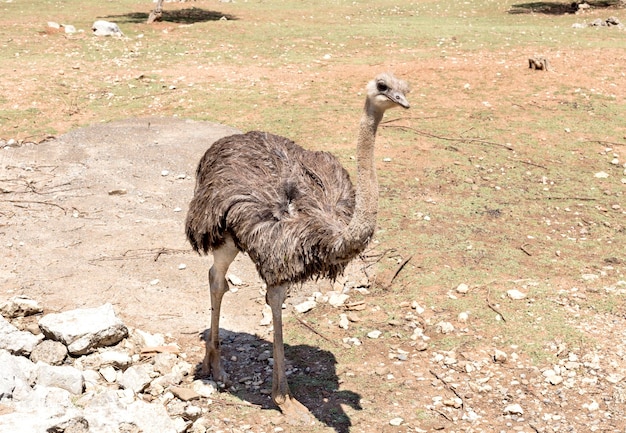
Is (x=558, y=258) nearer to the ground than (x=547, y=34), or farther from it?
nearer to the ground

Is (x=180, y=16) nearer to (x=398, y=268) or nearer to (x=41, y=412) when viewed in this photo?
(x=398, y=268)

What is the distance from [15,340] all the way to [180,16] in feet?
54.3

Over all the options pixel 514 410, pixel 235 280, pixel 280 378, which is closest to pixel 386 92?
pixel 280 378

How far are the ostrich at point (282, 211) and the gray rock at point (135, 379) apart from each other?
487 millimetres

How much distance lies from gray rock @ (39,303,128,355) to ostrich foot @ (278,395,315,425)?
4.71 ft

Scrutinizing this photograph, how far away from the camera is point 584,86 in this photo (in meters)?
12.5

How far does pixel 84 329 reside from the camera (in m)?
5.78

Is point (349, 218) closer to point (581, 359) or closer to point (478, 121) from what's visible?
point (581, 359)

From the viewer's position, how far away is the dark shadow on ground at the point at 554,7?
21.4 metres

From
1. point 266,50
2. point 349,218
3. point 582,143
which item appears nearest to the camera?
point 349,218

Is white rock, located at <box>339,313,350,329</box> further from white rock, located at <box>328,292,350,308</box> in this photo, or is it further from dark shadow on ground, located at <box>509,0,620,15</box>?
dark shadow on ground, located at <box>509,0,620,15</box>

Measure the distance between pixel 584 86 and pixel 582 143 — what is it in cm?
221

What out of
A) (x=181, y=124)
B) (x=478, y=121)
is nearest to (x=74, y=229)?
(x=181, y=124)

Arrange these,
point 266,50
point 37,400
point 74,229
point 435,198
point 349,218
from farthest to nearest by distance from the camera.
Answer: point 266,50 < point 435,198 < point 74,229 < point 349,218 < point 37,400
